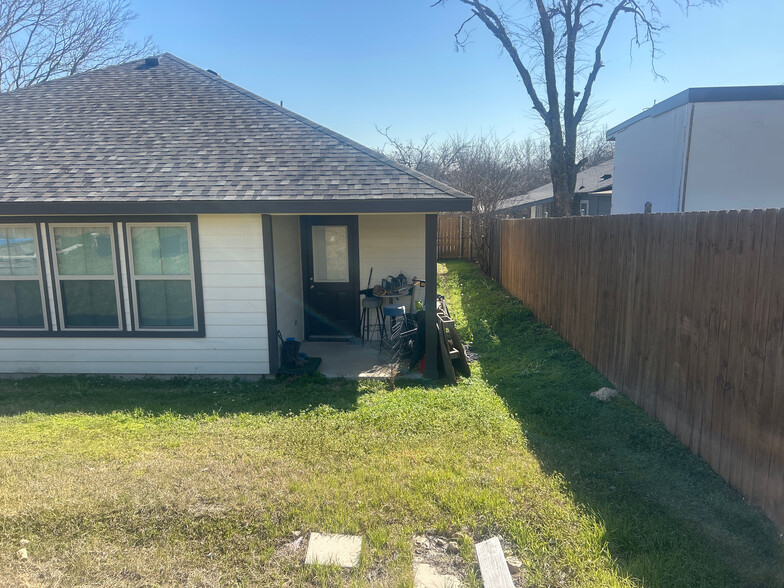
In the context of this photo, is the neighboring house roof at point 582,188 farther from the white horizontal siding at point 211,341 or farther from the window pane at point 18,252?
the window pane at point 18,252

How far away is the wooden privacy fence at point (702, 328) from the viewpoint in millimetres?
3133

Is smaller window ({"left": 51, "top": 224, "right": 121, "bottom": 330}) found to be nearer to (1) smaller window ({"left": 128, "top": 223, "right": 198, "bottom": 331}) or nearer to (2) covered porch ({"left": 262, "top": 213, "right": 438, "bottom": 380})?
(1) smaller window ({"left": 128, "top": 223, "right": 198, "bottom": 331})

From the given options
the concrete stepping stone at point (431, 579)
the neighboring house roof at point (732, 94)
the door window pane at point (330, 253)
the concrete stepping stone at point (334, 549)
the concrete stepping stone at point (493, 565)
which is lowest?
the concrete stepping stone at point (431, 579)

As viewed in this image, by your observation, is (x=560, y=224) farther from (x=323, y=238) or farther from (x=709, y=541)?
(x=709, y=541)

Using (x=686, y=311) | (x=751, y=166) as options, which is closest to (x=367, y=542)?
(x=686, y=311)

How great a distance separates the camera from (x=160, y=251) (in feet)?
21.2

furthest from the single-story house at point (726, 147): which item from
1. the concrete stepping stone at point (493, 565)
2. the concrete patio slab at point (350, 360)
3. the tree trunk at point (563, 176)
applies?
the tree trunk at point (563, 176)

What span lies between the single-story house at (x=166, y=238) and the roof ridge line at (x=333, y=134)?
0.05 metres

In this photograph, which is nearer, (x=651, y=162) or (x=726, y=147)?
(x=726, y=147)

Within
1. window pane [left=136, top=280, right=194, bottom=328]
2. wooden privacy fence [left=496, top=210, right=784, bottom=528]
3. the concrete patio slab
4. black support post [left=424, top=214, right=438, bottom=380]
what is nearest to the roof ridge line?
black support post [left=424, top=214, right=438, bottom=380]

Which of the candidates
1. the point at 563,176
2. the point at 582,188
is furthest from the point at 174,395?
the point at 582,188

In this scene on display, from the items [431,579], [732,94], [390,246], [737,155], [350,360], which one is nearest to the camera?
[431,579]

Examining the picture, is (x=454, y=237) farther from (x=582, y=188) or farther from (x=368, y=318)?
(x=368, y=318)

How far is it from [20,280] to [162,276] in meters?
1.97
